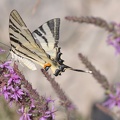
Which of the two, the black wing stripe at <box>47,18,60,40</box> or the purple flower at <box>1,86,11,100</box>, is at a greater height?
the black wing stripe at <box>47,18,60,40</box>

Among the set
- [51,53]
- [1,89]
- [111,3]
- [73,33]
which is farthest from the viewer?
[111,3]

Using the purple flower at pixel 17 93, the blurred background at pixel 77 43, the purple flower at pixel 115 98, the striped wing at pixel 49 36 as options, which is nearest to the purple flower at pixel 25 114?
the purple flower at pixel 17 93

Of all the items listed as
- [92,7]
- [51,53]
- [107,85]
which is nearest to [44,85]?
[92,7]

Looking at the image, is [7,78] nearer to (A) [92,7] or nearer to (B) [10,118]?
(B) [10,118]

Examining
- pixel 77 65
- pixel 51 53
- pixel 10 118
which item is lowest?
pixel 10 118

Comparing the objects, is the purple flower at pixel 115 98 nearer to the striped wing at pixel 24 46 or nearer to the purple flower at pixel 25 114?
the striped wing at pixel 24 46

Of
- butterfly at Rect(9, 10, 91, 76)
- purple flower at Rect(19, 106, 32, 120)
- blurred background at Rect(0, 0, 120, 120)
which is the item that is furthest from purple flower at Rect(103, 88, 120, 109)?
blurred background at Rect(0, 0, 120, 120)

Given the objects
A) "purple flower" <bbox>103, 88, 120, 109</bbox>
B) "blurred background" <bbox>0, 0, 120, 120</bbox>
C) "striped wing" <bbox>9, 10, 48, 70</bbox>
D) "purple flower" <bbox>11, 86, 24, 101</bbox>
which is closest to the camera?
"purple flower" <bbox>11, 86, 24, 101</bbox>

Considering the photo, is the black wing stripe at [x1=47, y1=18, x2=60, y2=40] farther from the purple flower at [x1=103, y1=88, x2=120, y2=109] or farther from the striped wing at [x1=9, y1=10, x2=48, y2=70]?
the purple flower at [x1=103, y1=88, x2=120, y2=109]
